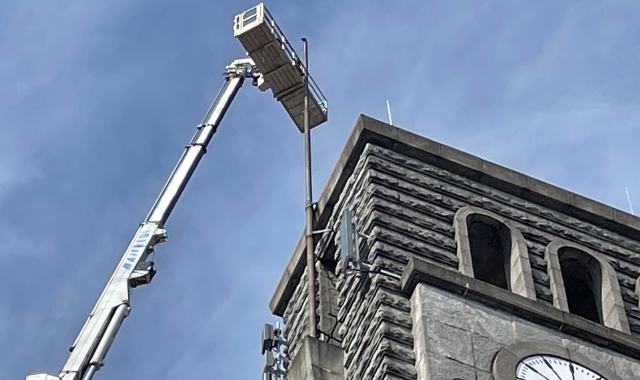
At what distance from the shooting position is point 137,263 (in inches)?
1667

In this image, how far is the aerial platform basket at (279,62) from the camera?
46.4 meters

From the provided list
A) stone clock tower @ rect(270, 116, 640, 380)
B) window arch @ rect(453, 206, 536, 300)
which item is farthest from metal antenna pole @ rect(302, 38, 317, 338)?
window arch @ rect(453, 206, 536, 300)

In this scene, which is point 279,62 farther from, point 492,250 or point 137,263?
point 492,250

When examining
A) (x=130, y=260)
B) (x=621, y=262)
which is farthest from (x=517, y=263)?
(x=130, y=260)

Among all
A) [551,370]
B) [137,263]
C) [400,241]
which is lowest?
[551,370]

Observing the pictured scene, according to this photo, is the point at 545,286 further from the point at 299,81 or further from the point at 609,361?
the point at 299,81

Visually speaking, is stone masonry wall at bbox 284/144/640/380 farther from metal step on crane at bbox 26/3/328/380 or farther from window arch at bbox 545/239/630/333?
metal step on crane at bbox 26/3/328/380

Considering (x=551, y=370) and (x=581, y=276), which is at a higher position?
(x=581, y=276)

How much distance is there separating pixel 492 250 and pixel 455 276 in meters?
3.96

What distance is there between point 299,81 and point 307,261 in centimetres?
1125

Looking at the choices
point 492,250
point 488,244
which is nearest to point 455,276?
point 488,244

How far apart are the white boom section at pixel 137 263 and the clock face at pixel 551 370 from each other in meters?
11.9

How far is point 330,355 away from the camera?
3300cm

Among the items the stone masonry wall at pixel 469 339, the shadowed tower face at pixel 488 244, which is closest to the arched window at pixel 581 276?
the shadowed tower face at pixel 488 244
